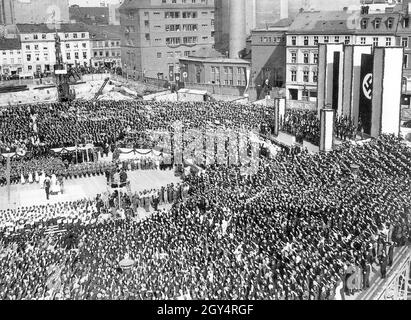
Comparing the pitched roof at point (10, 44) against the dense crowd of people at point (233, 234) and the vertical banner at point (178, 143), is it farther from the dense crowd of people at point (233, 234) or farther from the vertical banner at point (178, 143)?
the dense crowd of people at point (233, 234)

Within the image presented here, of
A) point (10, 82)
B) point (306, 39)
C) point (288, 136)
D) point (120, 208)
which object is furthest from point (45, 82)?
point (120, 208)

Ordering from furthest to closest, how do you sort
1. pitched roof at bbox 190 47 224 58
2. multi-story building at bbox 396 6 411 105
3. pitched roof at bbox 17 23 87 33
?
pitched roof at bbox 17 23 87 33 < pitched roof at bbox 190 47 224 58 < multi-story building at bbox 396 6 411 105

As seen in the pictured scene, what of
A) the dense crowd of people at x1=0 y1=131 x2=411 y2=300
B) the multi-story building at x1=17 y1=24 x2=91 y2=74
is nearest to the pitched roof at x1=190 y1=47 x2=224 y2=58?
the multi-story building at x1=17 y1=24 x2=91 y2=74

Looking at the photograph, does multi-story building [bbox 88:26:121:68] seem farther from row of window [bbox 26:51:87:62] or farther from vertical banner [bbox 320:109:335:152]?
vertical banner [bbox 320:109:335:152]

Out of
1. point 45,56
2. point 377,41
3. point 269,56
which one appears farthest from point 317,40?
point 45,56

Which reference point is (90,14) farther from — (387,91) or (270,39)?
(387,91)

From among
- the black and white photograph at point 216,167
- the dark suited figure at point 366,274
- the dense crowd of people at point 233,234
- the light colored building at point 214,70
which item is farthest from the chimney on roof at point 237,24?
the dark suited figure at point 366,274

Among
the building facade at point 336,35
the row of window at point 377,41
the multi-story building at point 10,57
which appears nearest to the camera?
the building facade at point 336,35
